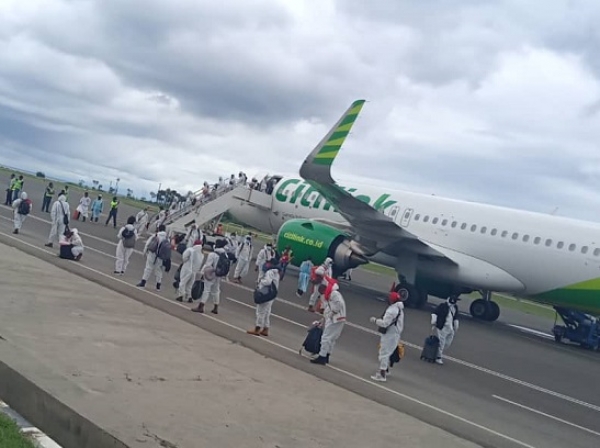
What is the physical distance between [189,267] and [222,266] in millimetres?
1579

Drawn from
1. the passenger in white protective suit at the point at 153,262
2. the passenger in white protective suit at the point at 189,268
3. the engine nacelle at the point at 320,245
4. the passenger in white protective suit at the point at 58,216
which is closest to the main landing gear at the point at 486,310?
the engine nacelle at the point at 320,245

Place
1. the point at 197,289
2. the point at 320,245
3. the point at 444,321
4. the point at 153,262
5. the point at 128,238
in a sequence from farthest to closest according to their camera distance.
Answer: the point at 320,245 < the point at 128,238 < the point at 153,262 < the point at 197,289 < the point at 444,321

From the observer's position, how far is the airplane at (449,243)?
2291 centimetres

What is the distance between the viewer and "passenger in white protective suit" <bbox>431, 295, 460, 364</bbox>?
15.0 meters

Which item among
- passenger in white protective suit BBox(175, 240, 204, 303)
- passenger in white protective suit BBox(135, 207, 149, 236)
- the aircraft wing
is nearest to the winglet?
the aircraft wing

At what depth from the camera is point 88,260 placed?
21.6 meters

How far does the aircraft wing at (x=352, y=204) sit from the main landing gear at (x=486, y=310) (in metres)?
3.35

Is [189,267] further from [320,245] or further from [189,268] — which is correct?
[320,245]

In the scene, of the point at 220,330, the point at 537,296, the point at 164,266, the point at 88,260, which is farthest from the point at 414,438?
the point at 537,296

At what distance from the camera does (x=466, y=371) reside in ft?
49.5

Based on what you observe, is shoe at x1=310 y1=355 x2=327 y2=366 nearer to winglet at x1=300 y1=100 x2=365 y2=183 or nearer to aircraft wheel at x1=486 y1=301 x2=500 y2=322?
winglet at x1=300 y1=100 x2=365 y2=183

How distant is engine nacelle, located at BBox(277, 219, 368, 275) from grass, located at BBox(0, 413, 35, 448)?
19.1m

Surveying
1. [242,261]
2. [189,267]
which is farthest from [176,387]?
[242,261]

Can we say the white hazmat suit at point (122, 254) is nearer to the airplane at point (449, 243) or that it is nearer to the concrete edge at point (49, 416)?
the airplane at point (449, 243)
